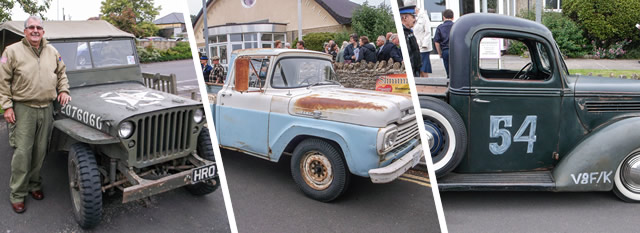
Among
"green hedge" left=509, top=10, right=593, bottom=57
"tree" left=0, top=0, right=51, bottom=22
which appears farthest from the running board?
"green hedge" left=509, top=10, right=593, bottom=57

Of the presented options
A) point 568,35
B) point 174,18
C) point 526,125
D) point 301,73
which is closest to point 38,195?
point 174,18

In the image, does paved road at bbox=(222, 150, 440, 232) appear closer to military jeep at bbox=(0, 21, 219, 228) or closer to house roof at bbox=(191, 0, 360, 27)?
military jeep at bbox=(0, 21, 219, 228)

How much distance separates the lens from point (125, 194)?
3529 millimetres

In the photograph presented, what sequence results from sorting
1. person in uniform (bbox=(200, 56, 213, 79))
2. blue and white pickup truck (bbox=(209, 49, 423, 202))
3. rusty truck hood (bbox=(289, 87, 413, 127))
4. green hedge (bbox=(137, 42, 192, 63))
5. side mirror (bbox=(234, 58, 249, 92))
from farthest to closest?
green hedge (bbox=(137, 42, 192, 63))
rusty truck hood (bbox=(289, 87, 413, 127))
blue and white pickup truck (bbox=(209, 49, 423, 202))
side mirror (bbox=(234, 58, 249, 92))
person in uniform (bbox=(200, 56, 213, 79))

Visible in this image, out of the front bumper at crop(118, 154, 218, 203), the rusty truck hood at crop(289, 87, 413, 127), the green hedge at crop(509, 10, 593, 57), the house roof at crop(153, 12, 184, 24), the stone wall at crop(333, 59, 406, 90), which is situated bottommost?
the front bumper at crop(118, 154, 218, 203)

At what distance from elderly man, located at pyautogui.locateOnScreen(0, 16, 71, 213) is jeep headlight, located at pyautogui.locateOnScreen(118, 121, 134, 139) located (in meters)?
1.07

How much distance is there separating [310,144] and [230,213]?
4.46ft

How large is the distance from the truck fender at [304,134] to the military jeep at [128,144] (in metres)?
1.21

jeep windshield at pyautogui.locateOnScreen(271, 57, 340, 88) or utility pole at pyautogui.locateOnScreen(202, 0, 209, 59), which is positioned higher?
utility pole at pyautogui.locateOnScreen(202, 0, 209, 59)

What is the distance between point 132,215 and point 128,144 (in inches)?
32.5

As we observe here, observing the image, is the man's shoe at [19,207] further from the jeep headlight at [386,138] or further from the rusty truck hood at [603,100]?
the rusty truck hood at [603,100]

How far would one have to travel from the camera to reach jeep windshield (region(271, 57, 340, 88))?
3254 millimetres

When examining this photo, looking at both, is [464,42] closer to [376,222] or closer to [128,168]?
[376,222]

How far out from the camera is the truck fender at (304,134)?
264 centimetres
